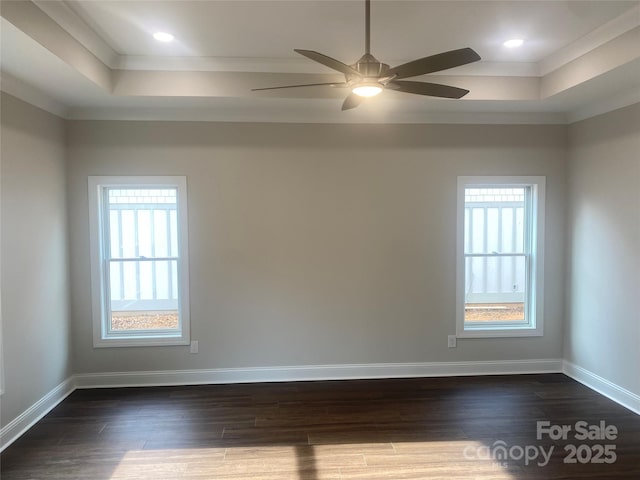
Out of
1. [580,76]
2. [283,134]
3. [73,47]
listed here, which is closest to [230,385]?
[283,134]

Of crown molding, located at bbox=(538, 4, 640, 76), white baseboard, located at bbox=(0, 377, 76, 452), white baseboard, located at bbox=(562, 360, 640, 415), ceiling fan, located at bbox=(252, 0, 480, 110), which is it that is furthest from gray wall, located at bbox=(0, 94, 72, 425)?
white baseboard, located at bbox=(562, 360, 640, 415)

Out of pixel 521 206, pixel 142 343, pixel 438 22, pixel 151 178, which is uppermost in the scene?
pixel 438 22

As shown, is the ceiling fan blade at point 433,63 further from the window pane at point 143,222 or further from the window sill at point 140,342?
the window sill at point 140,342

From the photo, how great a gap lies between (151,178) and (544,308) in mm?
4218

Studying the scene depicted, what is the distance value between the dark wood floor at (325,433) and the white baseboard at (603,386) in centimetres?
9

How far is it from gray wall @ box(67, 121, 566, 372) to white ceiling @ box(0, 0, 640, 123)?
0.75ft

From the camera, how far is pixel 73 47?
2801mm

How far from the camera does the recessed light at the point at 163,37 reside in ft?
9.60

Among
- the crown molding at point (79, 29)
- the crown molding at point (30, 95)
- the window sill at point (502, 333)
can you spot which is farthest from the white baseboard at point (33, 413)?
the window sill at point (502, 333)

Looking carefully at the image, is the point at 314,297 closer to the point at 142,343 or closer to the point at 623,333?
the point at 142,343

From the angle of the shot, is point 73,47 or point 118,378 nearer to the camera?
point 73,47

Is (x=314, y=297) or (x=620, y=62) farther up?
(x=620, y=62)

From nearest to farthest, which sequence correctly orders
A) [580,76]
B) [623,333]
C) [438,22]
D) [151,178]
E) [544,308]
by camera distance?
[438,22], [580,76], [623,333], [151,178], [544,308]

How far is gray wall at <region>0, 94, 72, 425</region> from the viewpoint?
296cm
